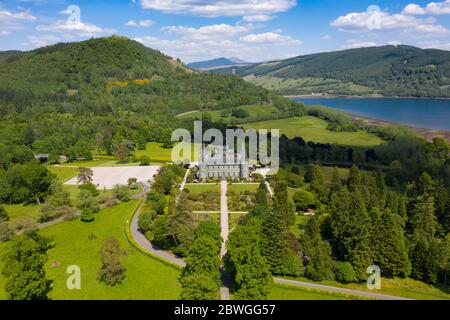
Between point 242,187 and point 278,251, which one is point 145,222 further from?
point 242,187

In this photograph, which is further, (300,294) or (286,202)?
(286,202)

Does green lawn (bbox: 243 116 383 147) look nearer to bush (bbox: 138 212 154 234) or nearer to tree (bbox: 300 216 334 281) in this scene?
tree (bbox: 300 216 334 281)

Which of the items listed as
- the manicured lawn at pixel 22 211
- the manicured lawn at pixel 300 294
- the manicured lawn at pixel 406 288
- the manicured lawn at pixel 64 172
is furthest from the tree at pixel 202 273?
the manicured lawn at pixel 64 172

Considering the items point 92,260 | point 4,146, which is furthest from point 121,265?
point 4,146

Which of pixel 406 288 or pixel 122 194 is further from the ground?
pixel 122 194

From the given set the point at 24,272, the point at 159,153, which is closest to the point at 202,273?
the point at 24,272

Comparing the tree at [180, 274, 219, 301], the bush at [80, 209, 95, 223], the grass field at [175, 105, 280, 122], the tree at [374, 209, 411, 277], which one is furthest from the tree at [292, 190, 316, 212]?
the grass field at [175, 105, 280, 122]
